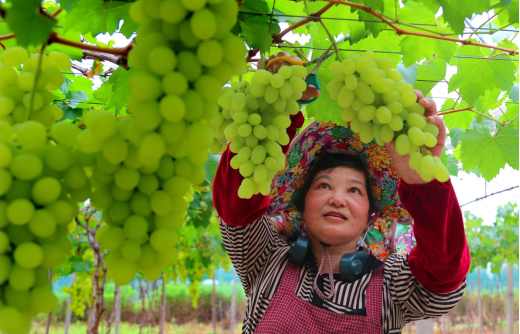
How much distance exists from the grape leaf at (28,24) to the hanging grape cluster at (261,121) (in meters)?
0.36

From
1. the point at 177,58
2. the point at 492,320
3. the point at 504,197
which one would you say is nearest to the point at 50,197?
the point at 177,58

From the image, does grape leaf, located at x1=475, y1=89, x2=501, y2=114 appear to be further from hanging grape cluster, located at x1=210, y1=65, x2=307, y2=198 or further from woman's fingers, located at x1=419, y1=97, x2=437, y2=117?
hanging grape cluster, located at x1=210, y1=65, x2=307, y2=198

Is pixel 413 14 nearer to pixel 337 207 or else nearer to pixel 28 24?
pixel 337 207

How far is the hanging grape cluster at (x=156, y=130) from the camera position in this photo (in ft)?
1.54

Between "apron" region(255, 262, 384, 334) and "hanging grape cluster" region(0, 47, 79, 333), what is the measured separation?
37.8 inches

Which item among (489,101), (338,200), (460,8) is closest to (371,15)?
(460,8)

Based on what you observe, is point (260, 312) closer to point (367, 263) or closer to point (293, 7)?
point (367, 263)

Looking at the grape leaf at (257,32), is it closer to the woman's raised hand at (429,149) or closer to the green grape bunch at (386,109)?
the green grape bunch at (386,109)

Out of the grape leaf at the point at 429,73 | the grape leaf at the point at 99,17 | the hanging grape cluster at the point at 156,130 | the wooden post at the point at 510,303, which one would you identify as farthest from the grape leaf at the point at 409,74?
the wooden post at the point at 510,303

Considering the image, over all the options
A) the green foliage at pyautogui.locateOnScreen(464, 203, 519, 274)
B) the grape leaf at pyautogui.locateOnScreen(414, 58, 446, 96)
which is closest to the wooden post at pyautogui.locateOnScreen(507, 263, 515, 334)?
the green foliage at pyautogui.locateOnScreen(464, 203, 519, 274)

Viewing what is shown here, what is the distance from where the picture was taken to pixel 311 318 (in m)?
1.35

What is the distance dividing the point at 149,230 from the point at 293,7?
988 mm

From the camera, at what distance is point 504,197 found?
26.0 ft

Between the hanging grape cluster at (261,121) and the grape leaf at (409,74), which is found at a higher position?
the grape leaf at (409,74)
